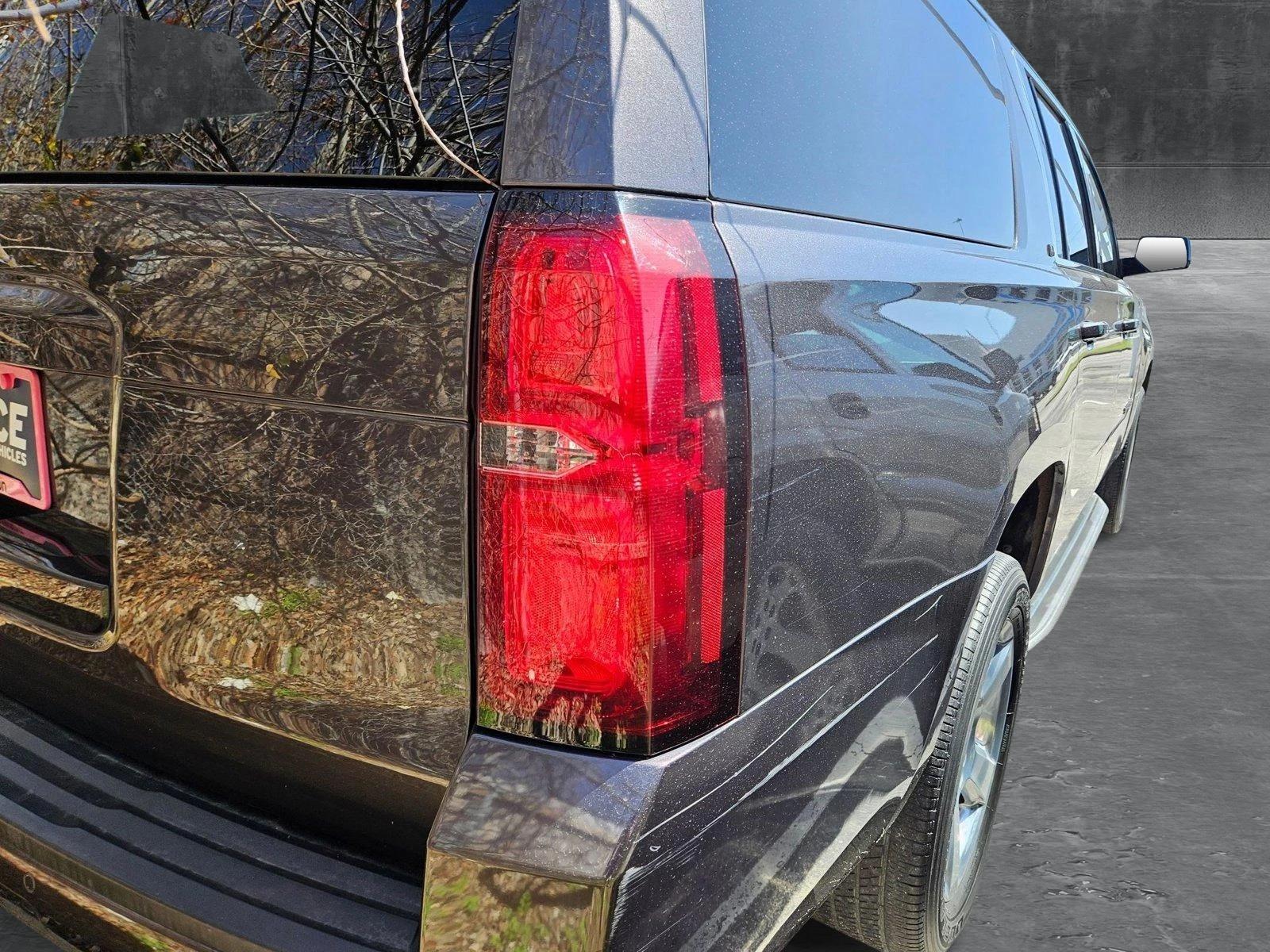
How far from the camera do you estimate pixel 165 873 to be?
4.36ft

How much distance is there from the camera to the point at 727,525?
3.99 feet

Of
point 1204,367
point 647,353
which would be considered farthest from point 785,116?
point 1204,367

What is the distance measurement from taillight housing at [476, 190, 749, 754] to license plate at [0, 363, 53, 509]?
0.73m

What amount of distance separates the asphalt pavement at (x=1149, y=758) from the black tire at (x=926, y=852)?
19 centimetres

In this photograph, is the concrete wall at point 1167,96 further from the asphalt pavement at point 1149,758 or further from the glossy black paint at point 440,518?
the glossy black paint at point 440,518

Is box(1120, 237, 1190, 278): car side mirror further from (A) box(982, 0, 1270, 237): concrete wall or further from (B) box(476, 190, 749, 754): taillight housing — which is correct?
(A) box(982, 0, 1270, 237): concrete wall

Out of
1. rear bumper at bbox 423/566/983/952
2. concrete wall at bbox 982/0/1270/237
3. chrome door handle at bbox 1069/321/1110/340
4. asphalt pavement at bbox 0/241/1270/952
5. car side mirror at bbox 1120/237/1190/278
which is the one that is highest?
concrete wall at bbox 982/0/1270/237

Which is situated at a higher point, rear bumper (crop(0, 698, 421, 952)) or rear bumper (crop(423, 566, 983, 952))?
rear bumper (crop(423, 566, 983, 952))

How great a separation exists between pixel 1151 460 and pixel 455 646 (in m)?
6.28

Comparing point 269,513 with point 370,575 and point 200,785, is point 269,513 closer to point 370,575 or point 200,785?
point 370,575

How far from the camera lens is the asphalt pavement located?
233cm

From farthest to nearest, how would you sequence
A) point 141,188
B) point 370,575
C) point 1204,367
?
point 1204,367 < point 141,188 < point 370,575

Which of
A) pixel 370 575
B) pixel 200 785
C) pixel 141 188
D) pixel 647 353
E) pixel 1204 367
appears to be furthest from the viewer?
pixel 1204 367

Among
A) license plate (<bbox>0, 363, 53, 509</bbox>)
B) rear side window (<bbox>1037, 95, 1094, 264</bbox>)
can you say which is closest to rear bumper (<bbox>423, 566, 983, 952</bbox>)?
license plate (<bbox>0, 363, 53, 509</bbox>)
